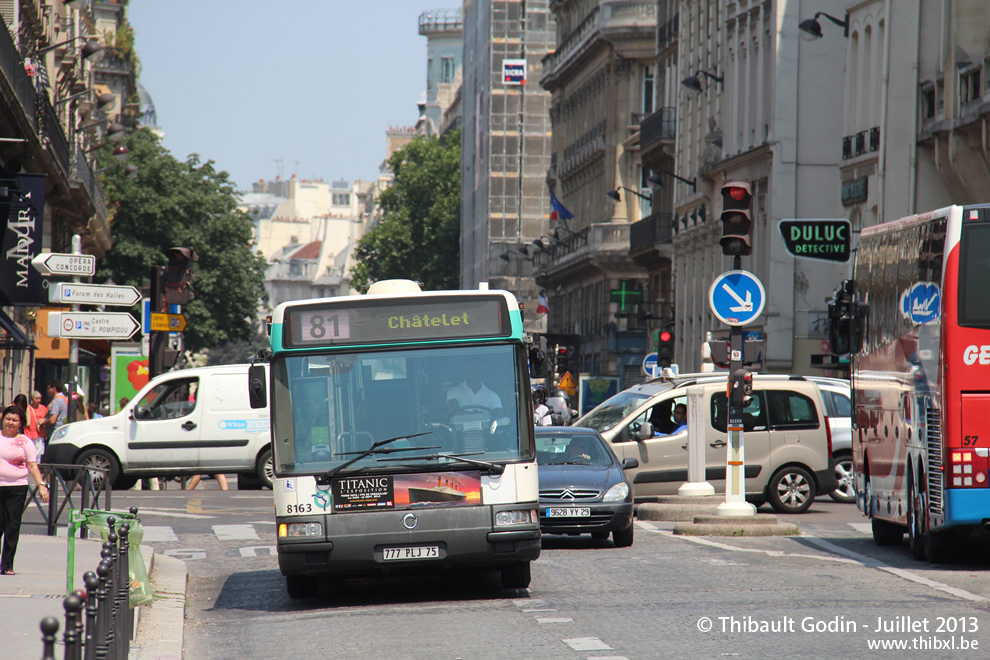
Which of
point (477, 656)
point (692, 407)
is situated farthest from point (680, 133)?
point (477, 656)

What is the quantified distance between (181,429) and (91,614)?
2074 centimetres

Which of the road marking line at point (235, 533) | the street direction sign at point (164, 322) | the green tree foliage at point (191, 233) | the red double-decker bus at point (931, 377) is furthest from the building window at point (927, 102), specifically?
the green tree foliage at point (191, 233)

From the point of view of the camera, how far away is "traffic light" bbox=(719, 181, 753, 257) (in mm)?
18781

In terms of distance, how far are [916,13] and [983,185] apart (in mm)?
4619

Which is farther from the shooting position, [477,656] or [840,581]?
[840,581]

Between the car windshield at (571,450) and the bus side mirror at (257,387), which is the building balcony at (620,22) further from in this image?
the bus side mirror at (257,387)

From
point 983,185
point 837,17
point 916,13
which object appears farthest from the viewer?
point 837,17

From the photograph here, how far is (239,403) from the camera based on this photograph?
27.6 m

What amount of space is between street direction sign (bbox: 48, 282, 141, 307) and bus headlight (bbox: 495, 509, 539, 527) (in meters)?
8.83

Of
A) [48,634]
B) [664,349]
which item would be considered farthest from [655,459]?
[664,349]

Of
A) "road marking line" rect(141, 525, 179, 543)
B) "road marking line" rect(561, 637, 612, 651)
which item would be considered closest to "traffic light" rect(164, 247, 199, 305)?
"road marking line" rect(141, 525, 179, 543)

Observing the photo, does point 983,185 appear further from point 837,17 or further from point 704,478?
point 704,478

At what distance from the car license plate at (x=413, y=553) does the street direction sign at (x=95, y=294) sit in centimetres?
853

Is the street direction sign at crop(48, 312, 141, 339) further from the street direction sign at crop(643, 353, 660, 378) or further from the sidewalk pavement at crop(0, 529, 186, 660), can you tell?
the street direction sign at crop(643, 353, 660, 378)
